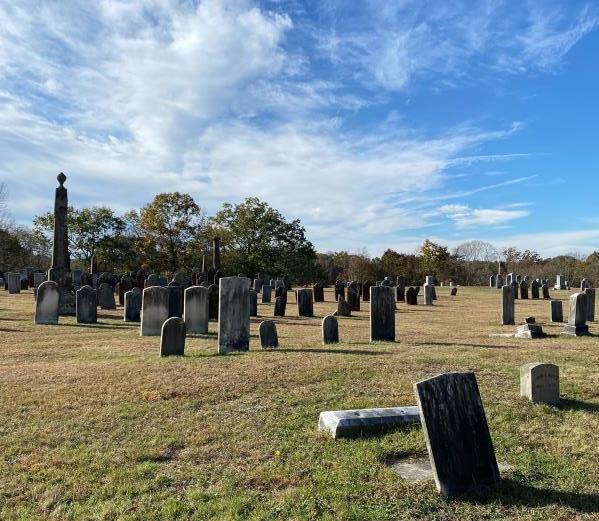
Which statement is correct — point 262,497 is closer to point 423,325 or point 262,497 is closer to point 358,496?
point 358,496

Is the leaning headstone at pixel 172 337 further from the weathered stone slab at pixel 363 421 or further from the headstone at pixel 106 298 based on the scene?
the headstone at pixel 106 298

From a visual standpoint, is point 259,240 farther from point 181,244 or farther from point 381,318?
point 381,318

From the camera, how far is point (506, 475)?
440 cm

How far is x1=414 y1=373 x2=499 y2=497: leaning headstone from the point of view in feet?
13.5

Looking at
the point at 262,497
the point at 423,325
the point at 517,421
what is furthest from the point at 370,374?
the point at 423,325

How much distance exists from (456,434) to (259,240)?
44496 millimetres

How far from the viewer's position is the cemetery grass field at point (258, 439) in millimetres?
3900

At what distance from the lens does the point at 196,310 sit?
1388cm

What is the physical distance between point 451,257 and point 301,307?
45962 mm

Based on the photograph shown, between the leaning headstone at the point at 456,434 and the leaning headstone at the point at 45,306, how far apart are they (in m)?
14.4

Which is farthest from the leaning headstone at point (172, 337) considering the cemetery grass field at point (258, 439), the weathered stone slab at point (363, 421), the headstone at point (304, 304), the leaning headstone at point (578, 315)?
the headstone at point (304, 304)

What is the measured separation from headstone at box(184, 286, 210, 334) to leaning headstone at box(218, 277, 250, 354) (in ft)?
9.81

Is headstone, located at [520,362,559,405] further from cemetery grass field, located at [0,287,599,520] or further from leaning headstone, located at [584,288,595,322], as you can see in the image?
leaning headstone, located at [584,288,595,322]

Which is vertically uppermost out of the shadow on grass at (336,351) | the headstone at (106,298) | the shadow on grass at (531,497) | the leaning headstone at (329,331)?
the headstone at (106,298)
